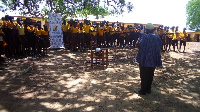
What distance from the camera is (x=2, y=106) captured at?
3.71 metres

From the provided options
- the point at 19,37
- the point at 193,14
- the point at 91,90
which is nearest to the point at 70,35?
the point at 19,37

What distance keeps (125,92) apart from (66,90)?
1.64 m

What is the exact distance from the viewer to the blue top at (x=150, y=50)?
14.3ft

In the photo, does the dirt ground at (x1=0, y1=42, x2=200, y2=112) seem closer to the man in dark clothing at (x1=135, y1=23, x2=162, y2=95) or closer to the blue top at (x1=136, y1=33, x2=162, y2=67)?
the man in dark clothing at (x1=135, y1=23, x2=162, y2=95)

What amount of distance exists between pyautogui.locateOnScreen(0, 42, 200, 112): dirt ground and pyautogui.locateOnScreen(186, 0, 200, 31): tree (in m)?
40.2

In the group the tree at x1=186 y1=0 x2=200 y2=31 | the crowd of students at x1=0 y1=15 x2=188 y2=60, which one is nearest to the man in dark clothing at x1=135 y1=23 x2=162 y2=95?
the crowd of students at x1=0 y1=15 x2=188 y2=60

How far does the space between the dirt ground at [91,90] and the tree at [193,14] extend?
40168 millimetres

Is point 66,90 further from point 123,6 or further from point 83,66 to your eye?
point 123,6

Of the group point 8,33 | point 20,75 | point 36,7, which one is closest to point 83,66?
point 20,75

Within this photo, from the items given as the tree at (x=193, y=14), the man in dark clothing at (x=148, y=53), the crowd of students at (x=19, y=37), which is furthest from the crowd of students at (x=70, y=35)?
the tree at (x=193, y=14)

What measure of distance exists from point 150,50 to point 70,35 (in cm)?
828

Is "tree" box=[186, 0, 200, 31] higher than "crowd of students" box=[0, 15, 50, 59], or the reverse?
"tree" box=[186, 0, 200, 31]

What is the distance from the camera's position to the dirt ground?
3.82 m

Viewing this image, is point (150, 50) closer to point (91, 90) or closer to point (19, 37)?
point (91, 90)
